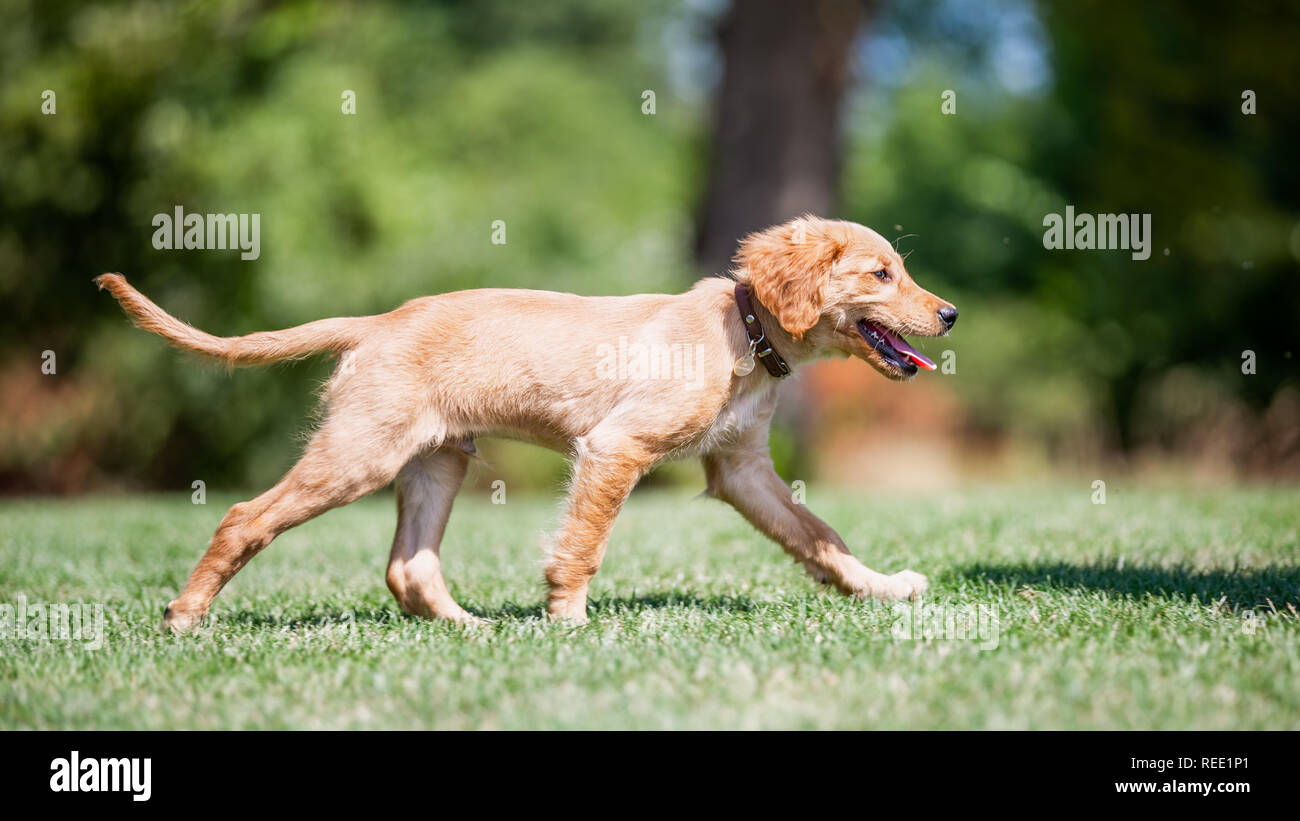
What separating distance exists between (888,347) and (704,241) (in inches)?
354

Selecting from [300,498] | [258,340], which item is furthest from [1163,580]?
[258,340]

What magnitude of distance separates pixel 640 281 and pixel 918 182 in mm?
14454

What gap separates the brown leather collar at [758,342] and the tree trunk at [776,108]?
332 inches

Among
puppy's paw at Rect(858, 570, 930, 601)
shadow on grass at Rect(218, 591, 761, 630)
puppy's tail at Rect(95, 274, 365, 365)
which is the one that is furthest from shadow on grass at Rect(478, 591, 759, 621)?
puppy's tail at Rect(95, 274, 365, 365)

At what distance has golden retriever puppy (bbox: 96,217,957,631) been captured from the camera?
4.84 metres

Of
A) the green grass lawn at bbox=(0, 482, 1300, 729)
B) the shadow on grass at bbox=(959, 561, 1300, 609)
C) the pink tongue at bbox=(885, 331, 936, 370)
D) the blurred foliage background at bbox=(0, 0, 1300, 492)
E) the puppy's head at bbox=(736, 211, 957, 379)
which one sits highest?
the blurred foliage background at bbox=(0, 0, 1300, 492)

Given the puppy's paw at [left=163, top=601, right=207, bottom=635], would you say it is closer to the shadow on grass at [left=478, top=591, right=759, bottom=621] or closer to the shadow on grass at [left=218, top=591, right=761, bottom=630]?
the shadow on grass at [left=218, top=591, right=761, bottom=630]

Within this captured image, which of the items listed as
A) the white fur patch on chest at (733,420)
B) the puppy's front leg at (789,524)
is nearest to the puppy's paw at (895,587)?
the puppy's front leg at (789,524)

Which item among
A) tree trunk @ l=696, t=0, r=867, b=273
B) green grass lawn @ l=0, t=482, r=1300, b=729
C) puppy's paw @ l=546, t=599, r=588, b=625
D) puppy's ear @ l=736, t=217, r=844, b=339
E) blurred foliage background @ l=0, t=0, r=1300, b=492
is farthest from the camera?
blurred foliage background @ l=0, t=0, r=1300, b=492

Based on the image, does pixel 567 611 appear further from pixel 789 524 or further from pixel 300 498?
pixel 300 498

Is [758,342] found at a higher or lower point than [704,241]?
lower

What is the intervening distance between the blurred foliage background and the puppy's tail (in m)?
6.96

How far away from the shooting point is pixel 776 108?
13539 mm
